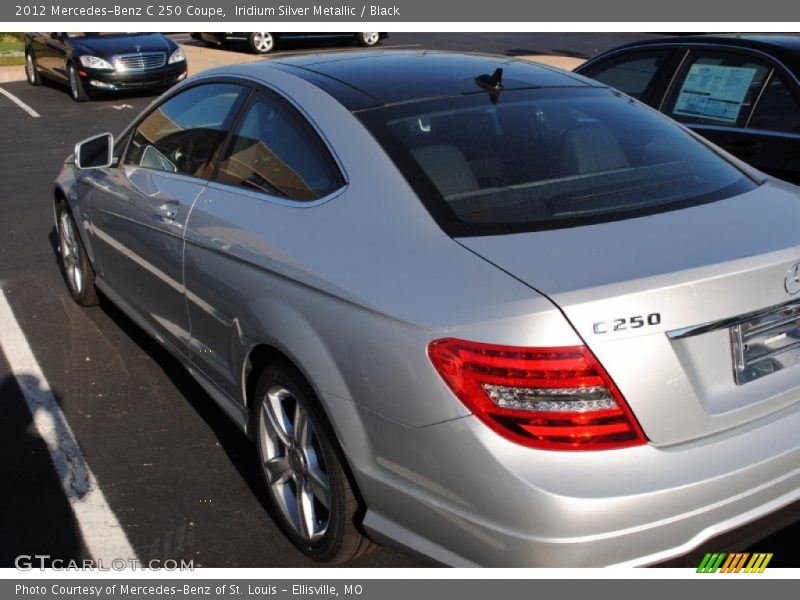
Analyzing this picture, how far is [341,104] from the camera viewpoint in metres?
3.50

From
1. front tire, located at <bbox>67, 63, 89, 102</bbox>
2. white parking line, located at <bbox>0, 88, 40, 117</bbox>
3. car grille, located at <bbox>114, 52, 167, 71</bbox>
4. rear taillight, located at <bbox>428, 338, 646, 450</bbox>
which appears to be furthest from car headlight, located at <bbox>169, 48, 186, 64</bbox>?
rear taillight, located at <bbox>428, 338, 646, 450</bbox>

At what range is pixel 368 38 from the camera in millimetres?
24469

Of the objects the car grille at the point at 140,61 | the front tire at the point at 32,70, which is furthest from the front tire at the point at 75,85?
the front tire at the point at 32,70

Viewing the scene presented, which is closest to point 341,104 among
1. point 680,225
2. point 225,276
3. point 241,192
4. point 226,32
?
point 241,192

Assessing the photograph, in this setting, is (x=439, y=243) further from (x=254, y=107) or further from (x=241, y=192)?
(x=254, y=107)

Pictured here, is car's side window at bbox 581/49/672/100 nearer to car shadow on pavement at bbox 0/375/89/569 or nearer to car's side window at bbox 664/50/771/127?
car's side window at bbox 664/50/771/127

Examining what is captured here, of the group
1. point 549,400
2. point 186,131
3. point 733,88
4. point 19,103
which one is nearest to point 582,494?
point 549,400

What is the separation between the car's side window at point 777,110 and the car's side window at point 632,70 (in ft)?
2.67

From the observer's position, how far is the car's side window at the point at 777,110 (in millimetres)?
5152

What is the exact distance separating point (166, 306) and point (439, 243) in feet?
6.35

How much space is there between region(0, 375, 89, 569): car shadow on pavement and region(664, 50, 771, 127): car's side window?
3.98 m

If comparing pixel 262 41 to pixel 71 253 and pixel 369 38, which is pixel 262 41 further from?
pixel 71 253

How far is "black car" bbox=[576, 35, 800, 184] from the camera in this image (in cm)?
513

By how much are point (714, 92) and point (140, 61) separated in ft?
40.7
